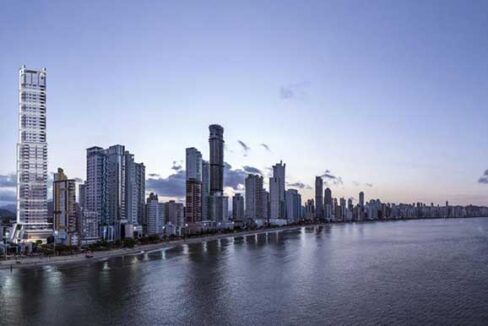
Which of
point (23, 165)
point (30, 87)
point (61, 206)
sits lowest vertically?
point (61, 206)

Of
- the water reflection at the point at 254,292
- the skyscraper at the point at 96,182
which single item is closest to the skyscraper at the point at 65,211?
the skyscraper at the point at 96,182

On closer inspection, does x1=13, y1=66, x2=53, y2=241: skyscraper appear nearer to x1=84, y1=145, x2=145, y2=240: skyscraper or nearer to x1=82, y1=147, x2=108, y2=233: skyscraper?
x1=84, y1=145, x2=145, y2=240: skyscraper

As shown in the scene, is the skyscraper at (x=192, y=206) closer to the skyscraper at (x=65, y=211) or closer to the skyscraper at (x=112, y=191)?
the skyscraper at (x=112, y=191)

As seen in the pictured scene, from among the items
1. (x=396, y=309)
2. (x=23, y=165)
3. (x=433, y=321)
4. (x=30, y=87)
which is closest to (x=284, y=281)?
(x=396, y=309)

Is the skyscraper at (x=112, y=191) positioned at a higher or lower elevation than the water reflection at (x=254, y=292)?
higher

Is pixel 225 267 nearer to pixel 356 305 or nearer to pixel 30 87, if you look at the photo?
pixel 356 305

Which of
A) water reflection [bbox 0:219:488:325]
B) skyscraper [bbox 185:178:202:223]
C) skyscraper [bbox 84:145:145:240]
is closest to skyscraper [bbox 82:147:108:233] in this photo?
skyscraper [bbox 84:145:145:240]
